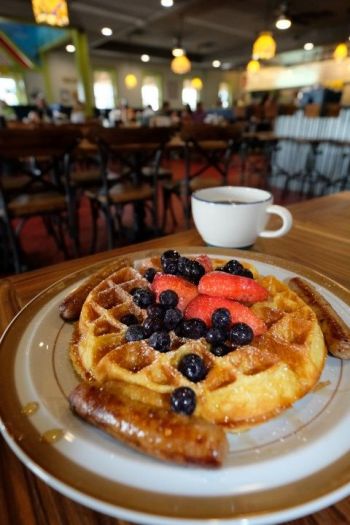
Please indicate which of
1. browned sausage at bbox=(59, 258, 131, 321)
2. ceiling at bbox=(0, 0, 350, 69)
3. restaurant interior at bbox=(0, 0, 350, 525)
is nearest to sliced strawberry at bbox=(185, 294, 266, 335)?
restaurant interior at bbox=(0, 0, 350, 525)

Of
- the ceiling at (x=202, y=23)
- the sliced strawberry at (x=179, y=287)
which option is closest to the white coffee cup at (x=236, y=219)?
the sliced strawberry at (x=179, y=287)

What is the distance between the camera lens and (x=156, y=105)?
19094mm

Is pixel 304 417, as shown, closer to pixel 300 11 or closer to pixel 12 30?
pixel 300 11

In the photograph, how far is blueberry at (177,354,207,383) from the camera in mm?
552

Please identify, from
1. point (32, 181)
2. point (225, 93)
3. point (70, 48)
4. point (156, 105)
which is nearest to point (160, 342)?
point (32, 181)

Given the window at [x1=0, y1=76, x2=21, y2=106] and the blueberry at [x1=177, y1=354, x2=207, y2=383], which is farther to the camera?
the window at [x1=0, y1=76, x2=21, y2=106]

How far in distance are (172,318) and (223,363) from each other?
0.42ft

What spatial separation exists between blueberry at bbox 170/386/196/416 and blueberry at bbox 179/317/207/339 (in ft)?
0.50

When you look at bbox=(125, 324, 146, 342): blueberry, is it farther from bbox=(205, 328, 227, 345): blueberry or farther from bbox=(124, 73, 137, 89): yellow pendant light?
bbox=(124, 73, 137, 89): yellow pendant light

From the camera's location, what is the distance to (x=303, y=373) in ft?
1.79

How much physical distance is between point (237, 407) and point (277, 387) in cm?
7

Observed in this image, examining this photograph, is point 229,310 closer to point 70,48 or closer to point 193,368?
point 193,368

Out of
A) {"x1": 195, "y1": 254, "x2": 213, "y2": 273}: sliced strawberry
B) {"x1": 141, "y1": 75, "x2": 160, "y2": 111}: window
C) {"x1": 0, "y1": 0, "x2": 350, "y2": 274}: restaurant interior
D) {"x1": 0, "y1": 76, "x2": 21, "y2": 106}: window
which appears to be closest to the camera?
{"x1": 195, "y1": 254, "x2": 213, "y2": 273}: sliced strawberry

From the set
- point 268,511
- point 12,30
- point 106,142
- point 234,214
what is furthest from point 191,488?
point 12,30
